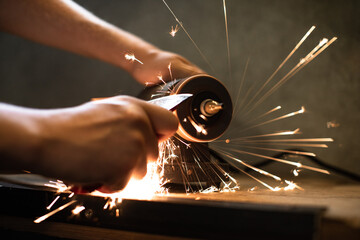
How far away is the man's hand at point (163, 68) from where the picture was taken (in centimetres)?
113

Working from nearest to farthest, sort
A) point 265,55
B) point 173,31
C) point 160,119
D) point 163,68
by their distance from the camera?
1. point 160,119
2. point 163,68
3. point 265,55
4. point 173,31

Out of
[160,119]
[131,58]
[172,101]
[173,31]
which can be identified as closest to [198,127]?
[172,101]

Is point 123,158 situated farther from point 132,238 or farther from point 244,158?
point 244,158

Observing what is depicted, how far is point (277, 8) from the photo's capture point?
1650mm

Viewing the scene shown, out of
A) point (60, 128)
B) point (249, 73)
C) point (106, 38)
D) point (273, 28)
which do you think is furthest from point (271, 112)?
point (60, 128)

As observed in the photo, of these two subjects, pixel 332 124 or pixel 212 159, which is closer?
pixel 212 159

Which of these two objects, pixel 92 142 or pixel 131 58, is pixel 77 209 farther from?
pixel 131 58

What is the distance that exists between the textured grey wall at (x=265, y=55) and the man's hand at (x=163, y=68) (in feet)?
2.15

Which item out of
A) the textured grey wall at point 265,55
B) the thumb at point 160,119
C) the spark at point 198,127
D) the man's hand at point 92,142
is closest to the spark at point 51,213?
the man's hand at point 92,142

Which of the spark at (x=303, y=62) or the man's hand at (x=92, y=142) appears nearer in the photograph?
the man's hand at (x=92, y=142)

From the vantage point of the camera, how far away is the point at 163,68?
114 centimetres

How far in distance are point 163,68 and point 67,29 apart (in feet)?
1.34

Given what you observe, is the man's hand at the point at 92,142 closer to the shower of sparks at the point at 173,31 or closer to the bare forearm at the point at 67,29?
the bare forearm at the point at 67,29

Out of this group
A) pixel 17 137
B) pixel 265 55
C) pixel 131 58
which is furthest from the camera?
pixel 265 55
